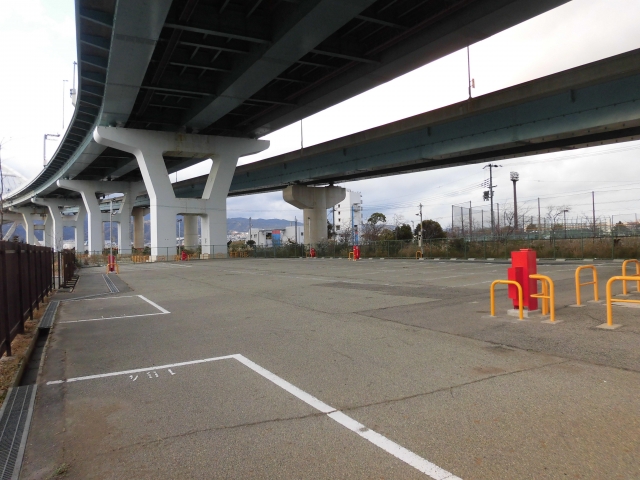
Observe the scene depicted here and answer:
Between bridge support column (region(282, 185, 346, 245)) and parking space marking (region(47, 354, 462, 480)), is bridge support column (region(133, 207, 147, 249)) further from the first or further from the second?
parking space marking (region(47, 354, 462, 480))

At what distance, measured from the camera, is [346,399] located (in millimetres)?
→ 5020

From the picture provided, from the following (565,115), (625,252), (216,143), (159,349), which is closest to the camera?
(159,349)

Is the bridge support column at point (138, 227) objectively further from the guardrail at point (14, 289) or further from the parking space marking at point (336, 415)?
the parking space marking at point (336, 415)

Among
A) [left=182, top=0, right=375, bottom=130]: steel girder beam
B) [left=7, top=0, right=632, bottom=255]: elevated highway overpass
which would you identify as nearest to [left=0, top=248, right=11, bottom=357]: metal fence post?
[left=7, top=0, right=632, bottom=255]: elevated highway overpass

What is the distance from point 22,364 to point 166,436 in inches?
149

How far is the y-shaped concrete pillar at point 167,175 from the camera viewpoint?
141 feet

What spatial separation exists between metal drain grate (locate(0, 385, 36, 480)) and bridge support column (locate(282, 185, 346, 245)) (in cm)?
4624

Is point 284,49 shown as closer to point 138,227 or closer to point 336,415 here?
point 336,415

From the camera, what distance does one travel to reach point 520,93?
23.6 m

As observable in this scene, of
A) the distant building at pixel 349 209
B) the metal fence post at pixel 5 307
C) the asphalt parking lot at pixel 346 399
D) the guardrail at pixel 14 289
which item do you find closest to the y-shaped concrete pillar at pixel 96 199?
the guardrail at pixel 14 289

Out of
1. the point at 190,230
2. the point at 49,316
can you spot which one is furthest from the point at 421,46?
the point at 190,230

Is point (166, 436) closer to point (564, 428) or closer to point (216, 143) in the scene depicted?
A: point (564, 428)

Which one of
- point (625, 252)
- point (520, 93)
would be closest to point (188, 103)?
point (520, 93)

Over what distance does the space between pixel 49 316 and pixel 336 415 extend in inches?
391
